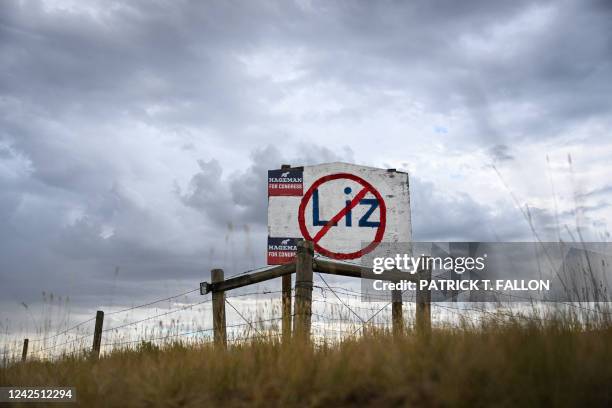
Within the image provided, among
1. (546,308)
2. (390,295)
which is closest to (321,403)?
(546,308)

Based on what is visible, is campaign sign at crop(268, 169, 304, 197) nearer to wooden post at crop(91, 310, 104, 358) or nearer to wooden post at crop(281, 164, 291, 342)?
wooden post at crop(281, 164, 291, 342)

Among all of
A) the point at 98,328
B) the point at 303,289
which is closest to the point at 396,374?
the point at 303,289

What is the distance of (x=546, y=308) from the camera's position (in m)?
6.22

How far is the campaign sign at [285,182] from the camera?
10.4m

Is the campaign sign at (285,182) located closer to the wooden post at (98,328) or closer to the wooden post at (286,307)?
the wooden post at (286,307)

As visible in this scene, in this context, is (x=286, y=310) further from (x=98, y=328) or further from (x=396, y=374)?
(x=98, y=328)

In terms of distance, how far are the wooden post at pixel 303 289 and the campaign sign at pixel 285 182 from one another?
2.95 m

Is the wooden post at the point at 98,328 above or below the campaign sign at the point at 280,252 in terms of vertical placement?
below

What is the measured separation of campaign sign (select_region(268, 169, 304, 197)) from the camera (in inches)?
410

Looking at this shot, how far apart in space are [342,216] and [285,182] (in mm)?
1272

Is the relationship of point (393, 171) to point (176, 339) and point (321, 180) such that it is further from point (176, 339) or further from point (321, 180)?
point (176, 339)

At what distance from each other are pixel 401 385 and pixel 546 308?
2828mm

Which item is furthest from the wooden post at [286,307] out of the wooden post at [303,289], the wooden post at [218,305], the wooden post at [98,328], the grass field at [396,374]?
the wooden post at [98,328]

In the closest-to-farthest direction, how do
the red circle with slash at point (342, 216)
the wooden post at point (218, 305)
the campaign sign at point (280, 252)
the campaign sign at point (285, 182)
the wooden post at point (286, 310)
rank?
the wooden post at point (286, 310)
the wooden post at point (218, 305)
the campaign sign at point (280, 252)
the red circle with slash at point (342, 216)
the campaign sign at point (285, 182)
